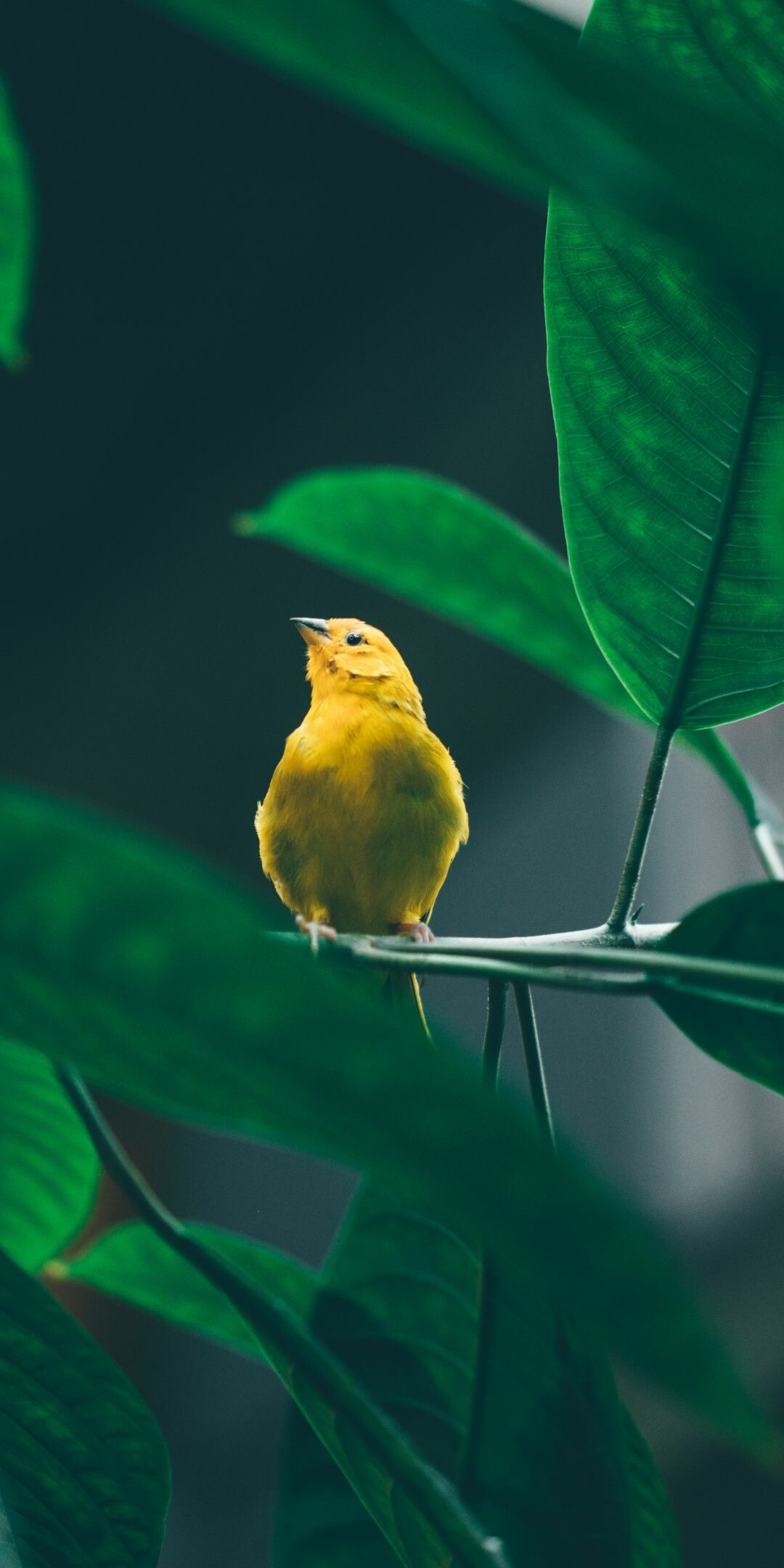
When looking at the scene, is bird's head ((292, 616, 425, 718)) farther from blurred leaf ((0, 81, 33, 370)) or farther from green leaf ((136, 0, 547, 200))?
green leaf ((136, 0, 547, 200))

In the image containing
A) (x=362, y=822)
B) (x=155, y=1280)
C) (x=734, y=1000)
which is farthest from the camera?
(x=362, y=822)

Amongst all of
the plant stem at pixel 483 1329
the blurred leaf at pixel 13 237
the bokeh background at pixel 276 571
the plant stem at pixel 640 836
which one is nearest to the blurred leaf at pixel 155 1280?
the plant stem at pixel 483 1329

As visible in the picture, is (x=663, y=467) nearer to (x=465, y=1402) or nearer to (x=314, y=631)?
(x=465, y=1402)

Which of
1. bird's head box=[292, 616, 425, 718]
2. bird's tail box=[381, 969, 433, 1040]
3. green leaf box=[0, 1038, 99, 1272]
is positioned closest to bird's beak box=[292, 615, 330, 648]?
bird's head box=[292, 616, 425, 718]

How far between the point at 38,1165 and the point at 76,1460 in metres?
0.11

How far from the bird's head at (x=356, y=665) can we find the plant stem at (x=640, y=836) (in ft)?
1.50

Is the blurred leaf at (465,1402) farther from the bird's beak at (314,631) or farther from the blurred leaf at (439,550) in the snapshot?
the bird's beak at (314,631)

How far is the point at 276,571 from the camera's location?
2.57 meters

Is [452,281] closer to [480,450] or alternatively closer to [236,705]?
[480,450]

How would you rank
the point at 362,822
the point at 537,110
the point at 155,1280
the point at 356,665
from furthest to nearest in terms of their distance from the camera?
1. the point at 356,665
2. the point at 362,822
3. the point at 155,1280
4. the point at 537,110

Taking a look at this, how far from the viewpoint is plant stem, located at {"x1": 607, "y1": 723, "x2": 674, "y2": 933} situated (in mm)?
410

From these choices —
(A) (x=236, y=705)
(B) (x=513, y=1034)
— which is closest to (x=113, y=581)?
(A) (x=236, y=705)

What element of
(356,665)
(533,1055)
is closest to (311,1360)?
(533,1055)

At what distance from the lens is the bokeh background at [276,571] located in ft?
6.92
